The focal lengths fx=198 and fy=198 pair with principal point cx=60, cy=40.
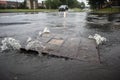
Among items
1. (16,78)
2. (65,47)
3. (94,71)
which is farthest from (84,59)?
(16,78)

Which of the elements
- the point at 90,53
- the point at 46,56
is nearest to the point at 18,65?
the point at 46,56

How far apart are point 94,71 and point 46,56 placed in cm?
168

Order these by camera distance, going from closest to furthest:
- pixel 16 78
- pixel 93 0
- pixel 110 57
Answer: pixel 16 78, pixel 110 57, pixel 93 0

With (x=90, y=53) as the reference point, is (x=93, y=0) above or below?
above

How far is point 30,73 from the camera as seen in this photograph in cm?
449

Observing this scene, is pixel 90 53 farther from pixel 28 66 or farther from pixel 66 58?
pixel 28 66

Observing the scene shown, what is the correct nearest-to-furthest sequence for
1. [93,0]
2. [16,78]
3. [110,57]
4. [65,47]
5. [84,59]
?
1. [16,78]
2. [84,59]
3. [110,57]
4. [65,47]
5. [93,0]

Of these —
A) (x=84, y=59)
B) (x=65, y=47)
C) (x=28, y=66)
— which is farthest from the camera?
(x=65, y=47)

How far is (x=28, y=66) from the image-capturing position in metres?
4.96

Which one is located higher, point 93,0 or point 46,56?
point 93,0

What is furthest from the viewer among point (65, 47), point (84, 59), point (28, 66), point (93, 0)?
point (93, 0)

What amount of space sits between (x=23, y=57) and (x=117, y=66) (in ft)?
8.59

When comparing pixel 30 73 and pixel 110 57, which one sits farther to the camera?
pixel 110 57

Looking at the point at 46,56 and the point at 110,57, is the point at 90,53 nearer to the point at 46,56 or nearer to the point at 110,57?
the point at 110,57
